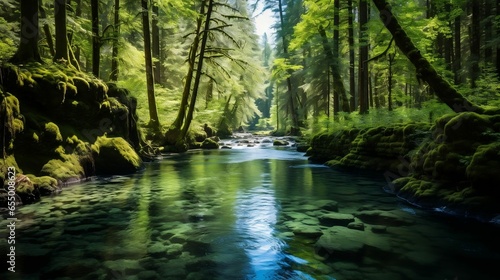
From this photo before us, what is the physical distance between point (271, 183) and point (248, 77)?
2833cm

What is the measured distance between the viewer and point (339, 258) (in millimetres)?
4672

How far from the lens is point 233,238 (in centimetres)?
563

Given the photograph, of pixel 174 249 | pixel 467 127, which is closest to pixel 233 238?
pixel 174 249

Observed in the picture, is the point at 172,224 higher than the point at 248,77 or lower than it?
lower

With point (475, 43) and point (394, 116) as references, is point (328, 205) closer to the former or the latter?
point (394, 116)

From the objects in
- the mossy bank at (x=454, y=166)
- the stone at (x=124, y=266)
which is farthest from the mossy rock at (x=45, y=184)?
the mossy bank at (x=454, y=166)

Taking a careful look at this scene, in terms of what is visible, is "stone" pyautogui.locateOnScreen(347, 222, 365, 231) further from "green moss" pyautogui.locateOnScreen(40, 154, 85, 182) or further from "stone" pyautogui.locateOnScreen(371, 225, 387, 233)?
"green moss" pyautogui.locateOnScreen(40, 154, 85, 182)

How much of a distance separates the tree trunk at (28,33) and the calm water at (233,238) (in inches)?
193

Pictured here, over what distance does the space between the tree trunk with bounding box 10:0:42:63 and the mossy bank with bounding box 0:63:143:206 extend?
0.51 meters

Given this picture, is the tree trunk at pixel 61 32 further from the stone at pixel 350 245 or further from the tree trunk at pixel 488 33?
the tree trunk at pixel 488 33

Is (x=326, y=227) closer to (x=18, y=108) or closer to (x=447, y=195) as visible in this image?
(x=447, y=195)

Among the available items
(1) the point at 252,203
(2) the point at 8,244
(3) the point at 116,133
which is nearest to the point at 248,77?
(3) the point at 116,133

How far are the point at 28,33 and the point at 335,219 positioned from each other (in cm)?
1080

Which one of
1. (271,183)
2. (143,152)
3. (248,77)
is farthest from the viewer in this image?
(248,77)
